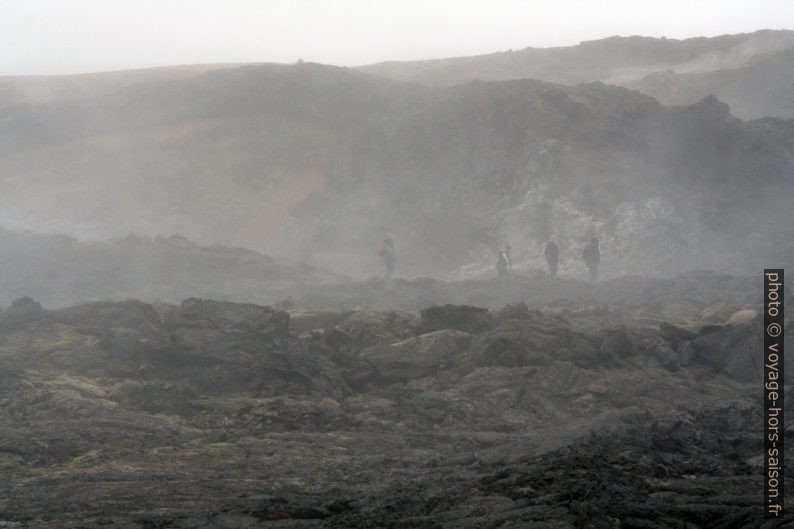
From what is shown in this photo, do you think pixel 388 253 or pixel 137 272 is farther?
pixel 137 272

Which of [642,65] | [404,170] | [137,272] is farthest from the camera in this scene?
[642,65]

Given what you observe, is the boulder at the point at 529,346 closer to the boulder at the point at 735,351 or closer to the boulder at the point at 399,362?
the boulder at the point at 399,362

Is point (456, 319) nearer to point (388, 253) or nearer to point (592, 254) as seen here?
point (388, 253)

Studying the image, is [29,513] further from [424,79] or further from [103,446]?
[424,79]

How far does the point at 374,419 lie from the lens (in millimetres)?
11352

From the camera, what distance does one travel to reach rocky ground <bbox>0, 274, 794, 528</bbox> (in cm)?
729

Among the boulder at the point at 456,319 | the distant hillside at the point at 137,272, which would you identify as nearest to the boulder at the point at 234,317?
the boulder at the point at 456,319

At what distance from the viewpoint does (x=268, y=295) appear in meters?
24.1

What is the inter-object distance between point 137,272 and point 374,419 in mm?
17759

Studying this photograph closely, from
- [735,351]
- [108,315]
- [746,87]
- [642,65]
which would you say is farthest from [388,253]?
[642,65]

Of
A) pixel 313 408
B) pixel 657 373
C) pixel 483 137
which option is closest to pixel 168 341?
pixel 313 408

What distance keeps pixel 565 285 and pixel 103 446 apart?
16947mm

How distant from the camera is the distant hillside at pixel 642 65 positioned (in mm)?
50469

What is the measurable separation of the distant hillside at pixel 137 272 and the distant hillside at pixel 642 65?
30692 mm
